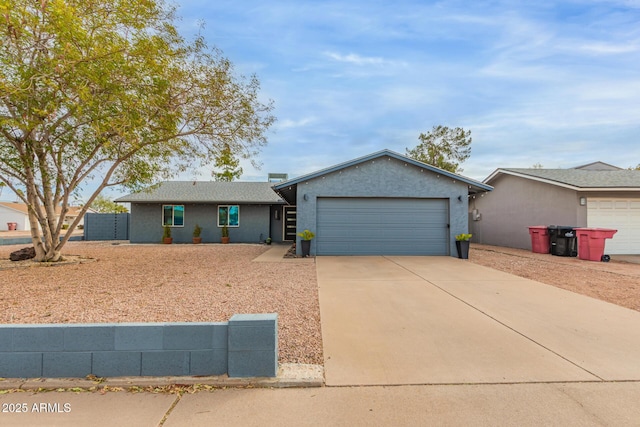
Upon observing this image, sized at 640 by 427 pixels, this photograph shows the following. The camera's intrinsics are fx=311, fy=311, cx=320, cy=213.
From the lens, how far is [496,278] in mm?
7230

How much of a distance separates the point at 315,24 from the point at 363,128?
9315 millimetres

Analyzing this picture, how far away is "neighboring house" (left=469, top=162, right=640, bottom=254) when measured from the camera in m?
12.0

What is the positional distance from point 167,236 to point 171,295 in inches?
501

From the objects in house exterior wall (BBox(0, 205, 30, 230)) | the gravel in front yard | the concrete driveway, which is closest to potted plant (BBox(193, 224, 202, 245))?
the gravel in front yard

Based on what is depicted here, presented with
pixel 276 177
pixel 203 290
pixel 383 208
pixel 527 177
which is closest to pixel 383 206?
pixel 383 208

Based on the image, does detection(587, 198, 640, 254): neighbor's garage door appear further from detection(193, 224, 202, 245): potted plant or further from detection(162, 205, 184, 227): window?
detection(162, 205, 184, 227): window

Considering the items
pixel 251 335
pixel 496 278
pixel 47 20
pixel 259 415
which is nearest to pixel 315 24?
pixel 47 20

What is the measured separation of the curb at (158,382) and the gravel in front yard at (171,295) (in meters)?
0.41

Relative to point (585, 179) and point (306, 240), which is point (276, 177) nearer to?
point (306, 240)

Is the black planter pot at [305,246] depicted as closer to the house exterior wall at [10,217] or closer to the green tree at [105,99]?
the green tree at [105,99]

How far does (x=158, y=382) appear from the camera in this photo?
2590 millimetres

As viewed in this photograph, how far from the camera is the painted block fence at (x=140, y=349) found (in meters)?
2.60

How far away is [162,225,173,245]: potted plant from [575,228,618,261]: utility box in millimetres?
18229

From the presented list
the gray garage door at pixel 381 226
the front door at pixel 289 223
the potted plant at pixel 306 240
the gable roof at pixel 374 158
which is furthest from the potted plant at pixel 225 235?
the gray garage door at pixel 381 226
